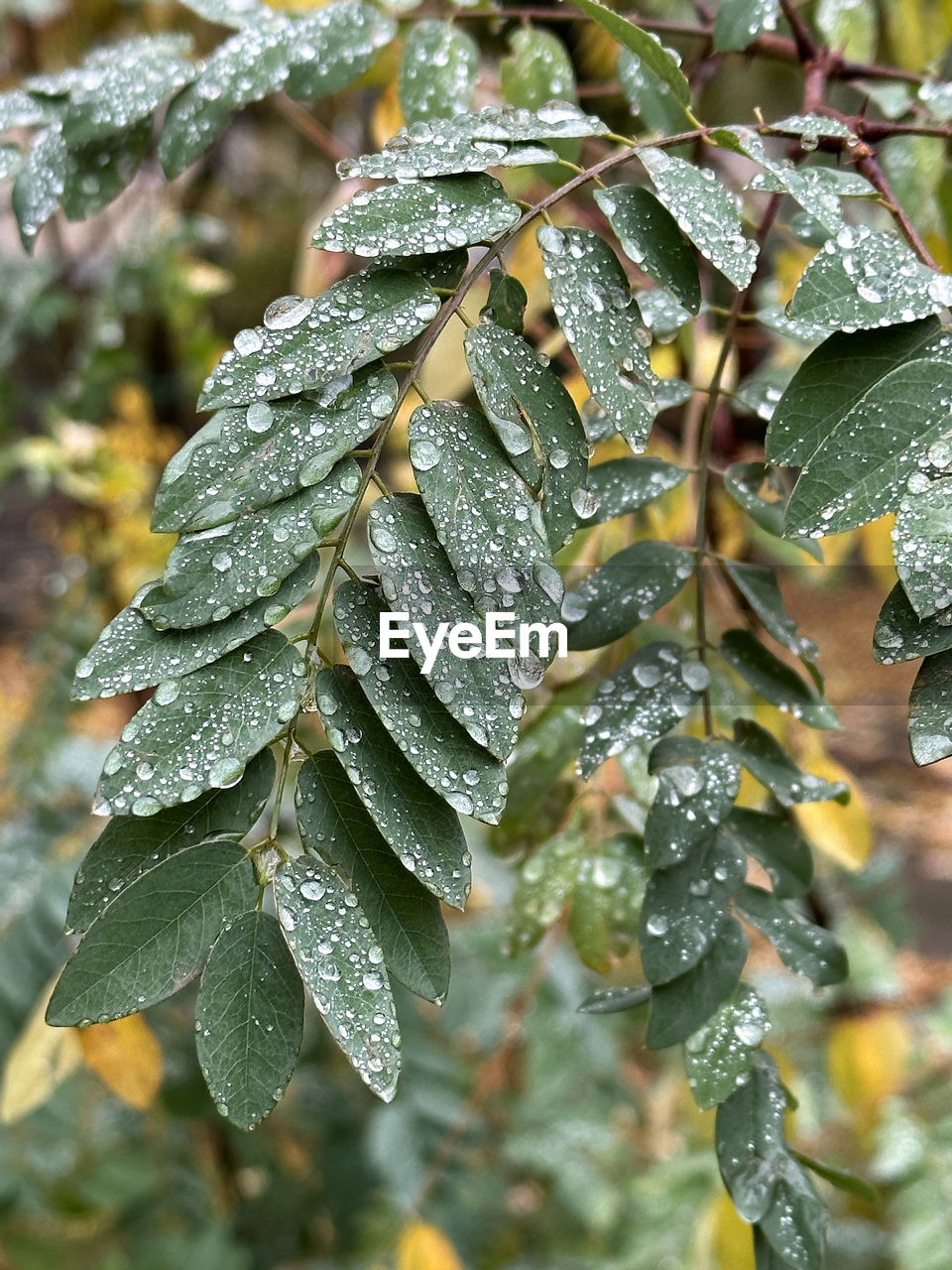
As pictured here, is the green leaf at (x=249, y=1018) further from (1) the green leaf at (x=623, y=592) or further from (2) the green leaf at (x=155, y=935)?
(1) the green leaf at (x=623, y=592)

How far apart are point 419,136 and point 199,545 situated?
0.49 feet

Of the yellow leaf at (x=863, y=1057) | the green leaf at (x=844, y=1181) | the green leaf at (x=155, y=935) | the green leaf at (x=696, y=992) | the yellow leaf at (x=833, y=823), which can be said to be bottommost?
the yellow leaf at (x=863, y=1057)

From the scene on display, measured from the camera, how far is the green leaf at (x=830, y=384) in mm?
313

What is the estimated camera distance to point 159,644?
291mm

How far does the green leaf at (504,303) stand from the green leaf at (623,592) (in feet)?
0.33

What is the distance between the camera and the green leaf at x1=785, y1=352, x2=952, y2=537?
0.98 feet

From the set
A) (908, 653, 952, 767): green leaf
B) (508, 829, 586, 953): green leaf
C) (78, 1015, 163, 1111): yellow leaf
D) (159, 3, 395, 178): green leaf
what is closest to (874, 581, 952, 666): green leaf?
(908, 653, 952, 767): green leaf

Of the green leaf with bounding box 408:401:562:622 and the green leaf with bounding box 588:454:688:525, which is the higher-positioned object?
the green leaf with bounding box 408:401:562:622

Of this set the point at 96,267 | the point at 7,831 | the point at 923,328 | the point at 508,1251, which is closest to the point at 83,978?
the point at 923,328

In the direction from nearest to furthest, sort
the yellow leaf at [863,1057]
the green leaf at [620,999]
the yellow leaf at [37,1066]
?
the green leaf at [620,999], the yellow leaf at [37,1066], the yellow leaf at [863,1057]

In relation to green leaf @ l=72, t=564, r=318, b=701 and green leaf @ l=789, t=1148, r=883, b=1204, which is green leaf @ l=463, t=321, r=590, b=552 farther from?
green leaf @ l=789, t=1148, r=883, b=1204

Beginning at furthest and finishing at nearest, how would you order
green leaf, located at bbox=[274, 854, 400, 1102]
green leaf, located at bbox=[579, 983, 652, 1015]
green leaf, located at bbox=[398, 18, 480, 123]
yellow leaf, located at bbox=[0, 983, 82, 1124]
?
yellow leaf, located at bbox=[0, 983, 82, 1124]
green leaf, located at bbox=[398, 18, 480, 123]
green leaf, located at bbox=[579, 983, 652, 1015]
green leaf, located at bbox=[274, 854, 400, 1102]

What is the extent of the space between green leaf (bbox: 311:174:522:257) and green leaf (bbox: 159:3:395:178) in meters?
0.16

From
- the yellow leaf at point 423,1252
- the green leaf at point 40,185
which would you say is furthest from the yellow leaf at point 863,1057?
the green leaf at point 40,185
